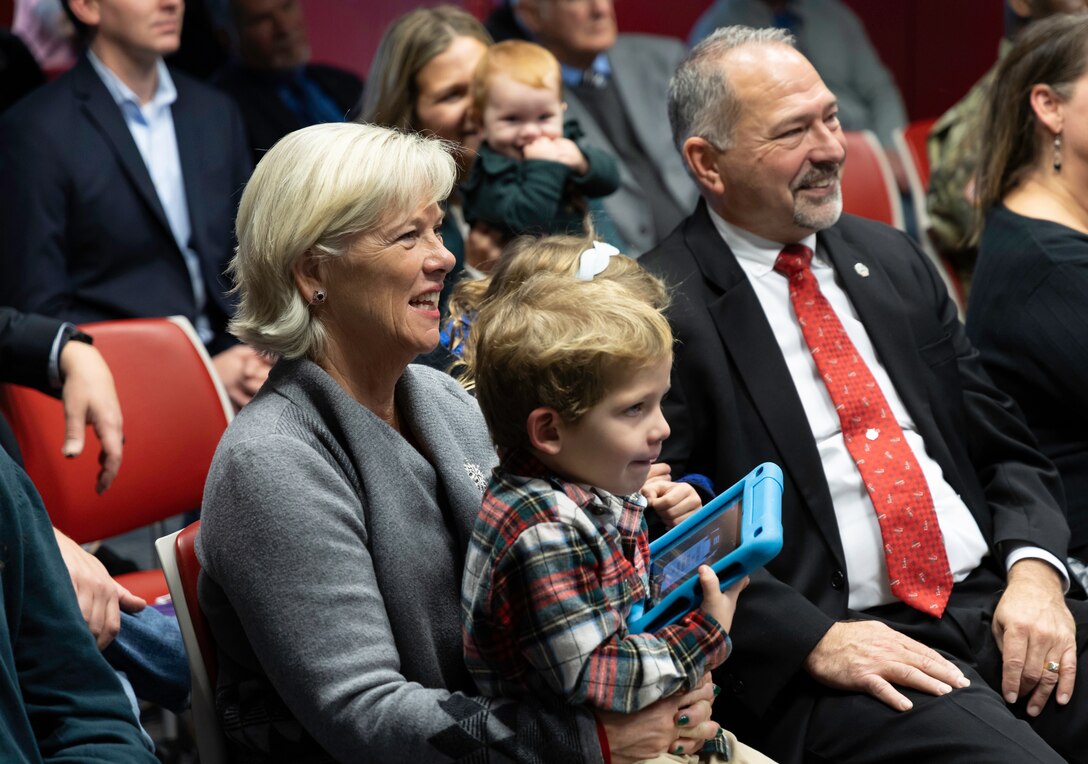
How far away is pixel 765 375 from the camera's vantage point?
2.32 m

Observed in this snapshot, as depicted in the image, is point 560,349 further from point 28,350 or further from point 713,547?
point 28,350

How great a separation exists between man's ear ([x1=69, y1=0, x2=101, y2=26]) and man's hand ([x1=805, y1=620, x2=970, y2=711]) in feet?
8.89

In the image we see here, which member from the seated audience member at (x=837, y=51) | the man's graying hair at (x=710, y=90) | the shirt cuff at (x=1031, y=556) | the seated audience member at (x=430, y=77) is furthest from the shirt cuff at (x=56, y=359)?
the seated audience member at (x=837, y=51)

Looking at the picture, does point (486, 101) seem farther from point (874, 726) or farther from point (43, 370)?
point (874, 726)

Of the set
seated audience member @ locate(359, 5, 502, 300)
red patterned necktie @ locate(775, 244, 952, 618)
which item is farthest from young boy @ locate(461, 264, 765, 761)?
seated audience member @ locate(359, 5, 502, 300)

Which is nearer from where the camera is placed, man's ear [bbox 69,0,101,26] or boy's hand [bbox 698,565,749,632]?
boy's hand [bbox 698,565,749,632]

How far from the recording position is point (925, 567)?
2260mm

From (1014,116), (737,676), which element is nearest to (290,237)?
(737,676)

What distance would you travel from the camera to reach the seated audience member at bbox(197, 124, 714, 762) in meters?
1.63

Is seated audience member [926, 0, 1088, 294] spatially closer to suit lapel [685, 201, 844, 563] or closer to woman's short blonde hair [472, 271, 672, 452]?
suit lapel [685, 201, 844, 563]

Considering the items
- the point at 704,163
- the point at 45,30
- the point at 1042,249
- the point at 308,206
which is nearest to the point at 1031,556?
the point at 1042,249

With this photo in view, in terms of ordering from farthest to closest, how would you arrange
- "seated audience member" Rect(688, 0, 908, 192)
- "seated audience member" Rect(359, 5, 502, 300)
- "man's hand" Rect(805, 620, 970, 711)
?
"seated audience member" Rect(688, 0, 908, 192) < "seated audience member" Rect(359, 5, 502, 300) < "man's hand" Rect(805, 620, 970, 711)

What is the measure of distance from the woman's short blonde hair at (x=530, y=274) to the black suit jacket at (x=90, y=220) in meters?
1.15

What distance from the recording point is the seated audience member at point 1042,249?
8.66 ft
